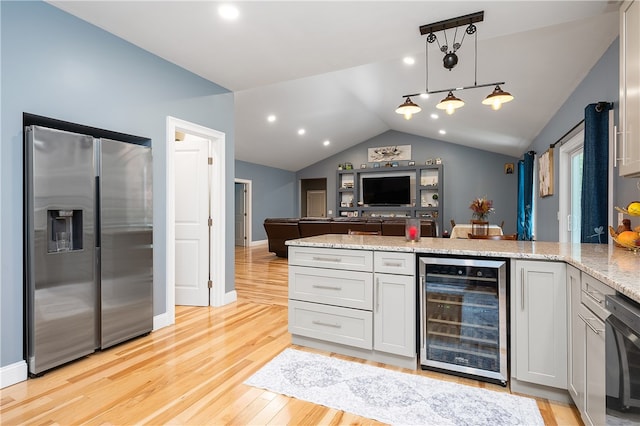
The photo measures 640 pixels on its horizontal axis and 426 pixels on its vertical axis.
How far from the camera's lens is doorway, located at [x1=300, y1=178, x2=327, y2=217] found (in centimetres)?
1253

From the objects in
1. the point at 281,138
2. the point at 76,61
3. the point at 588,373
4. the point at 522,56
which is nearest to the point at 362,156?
the point at 281,138

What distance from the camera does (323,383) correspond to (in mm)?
2150

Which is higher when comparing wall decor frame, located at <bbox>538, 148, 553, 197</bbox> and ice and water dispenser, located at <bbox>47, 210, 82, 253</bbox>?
wall decor frame, located at <bbox>538, 148, 553, 197</bbox>

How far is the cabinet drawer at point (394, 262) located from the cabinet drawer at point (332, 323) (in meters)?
0.36

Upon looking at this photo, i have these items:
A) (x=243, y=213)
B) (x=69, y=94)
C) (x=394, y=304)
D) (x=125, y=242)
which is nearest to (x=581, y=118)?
(x=394, y=304)

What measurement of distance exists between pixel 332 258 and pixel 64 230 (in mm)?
2028

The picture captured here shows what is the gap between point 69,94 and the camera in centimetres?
249

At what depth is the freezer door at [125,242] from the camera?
262cm

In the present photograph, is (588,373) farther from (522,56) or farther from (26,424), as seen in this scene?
(522,56)

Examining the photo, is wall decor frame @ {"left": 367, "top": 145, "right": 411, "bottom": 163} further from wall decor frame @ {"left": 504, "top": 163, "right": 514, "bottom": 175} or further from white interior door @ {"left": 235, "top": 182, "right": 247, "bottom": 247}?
white interior door @ {"left": 235, "top": 182, "right": 247, "bottom": 247}

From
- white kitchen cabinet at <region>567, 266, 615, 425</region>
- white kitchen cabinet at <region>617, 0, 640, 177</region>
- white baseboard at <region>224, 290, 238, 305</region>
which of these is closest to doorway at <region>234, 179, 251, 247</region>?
white baseboard at <region>224, 290, 238, 305</region>

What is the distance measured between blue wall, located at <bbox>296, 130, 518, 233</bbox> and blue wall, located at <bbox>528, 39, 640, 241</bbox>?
3.33 m

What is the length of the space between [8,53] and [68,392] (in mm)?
2226

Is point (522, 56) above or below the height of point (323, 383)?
above
